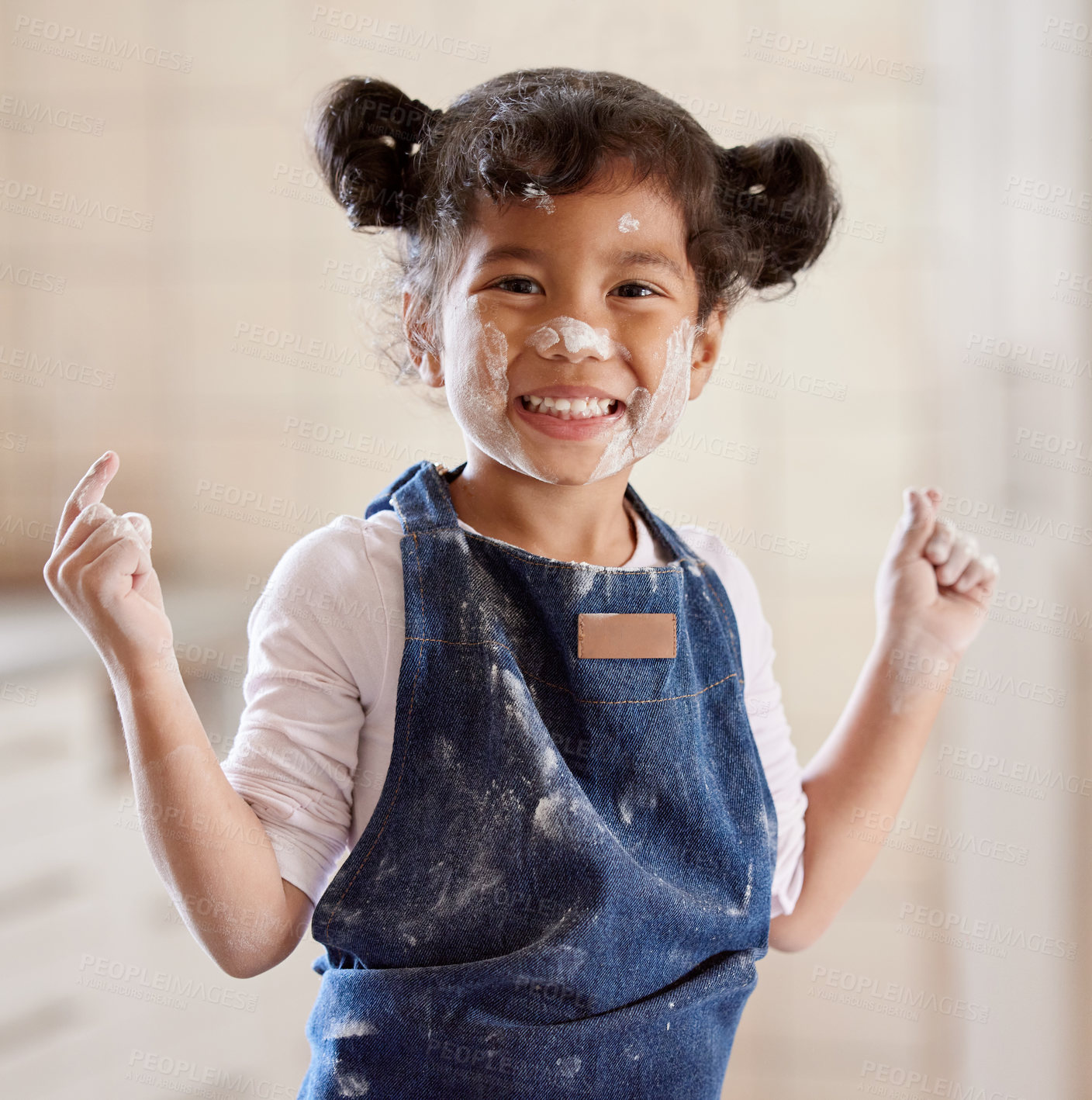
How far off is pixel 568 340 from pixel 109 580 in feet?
0.91

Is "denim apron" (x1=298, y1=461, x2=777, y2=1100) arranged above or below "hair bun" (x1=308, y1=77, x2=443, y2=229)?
below

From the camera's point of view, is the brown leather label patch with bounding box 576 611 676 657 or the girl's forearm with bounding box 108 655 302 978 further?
the brown leather label patch with bounding box 576 611 676 657

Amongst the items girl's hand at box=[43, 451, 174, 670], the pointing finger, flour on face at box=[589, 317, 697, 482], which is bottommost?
girl's hand at box=[43, 451, 174, 670]

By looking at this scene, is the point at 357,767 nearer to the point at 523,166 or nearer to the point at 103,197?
the point at 523,166

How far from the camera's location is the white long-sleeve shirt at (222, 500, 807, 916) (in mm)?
592

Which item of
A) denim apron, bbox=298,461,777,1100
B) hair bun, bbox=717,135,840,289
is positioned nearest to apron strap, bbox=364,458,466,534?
denim apron, bbox=298,461,777,1100

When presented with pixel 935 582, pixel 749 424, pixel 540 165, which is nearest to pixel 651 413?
pixel 540 165

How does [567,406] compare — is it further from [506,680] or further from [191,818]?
[191,818]

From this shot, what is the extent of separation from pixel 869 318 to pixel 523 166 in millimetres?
652

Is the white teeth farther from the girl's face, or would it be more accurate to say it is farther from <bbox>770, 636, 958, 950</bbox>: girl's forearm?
<bbox>770, 636, 958, 950</bbox>: girl's forearm

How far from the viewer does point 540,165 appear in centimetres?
62

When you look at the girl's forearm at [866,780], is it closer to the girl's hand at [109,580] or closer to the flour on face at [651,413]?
the flour on face at [651,413]

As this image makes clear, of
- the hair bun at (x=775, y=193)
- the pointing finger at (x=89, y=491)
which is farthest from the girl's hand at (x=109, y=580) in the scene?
the hair bun at (x=775, y=193)

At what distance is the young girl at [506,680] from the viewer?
1.90 ft
